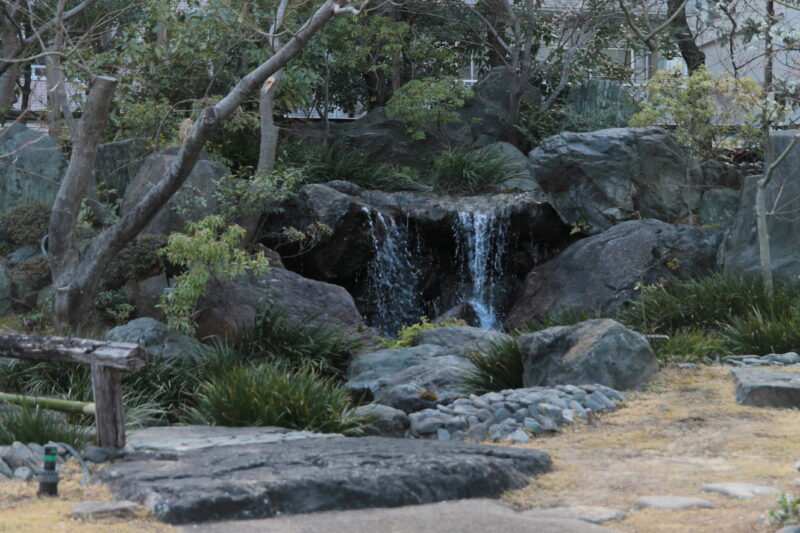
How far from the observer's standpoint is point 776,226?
12555 mm

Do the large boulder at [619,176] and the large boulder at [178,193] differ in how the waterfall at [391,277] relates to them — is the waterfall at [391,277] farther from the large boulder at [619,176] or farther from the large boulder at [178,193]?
the large boulder at [178,193]

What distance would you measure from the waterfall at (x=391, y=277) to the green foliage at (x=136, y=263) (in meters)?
4.07

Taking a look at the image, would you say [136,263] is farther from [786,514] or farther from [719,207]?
[786,514]

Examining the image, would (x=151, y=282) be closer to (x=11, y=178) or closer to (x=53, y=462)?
(x=11, y=178)

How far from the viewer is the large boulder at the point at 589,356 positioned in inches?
333

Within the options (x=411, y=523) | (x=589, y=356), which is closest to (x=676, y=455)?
(x=589, y=356)

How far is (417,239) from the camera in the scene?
1574 centimetres

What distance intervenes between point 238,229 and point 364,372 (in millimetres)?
2229

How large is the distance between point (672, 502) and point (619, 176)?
35.2 ft

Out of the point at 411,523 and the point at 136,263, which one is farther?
the point at 136,263

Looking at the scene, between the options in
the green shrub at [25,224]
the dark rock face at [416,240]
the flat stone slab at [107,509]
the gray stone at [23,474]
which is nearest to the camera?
the flat stone slab at [107,509]

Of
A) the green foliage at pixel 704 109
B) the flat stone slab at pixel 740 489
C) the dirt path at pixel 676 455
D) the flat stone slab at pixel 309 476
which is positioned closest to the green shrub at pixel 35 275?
the flat stone slab at pixel 309 476

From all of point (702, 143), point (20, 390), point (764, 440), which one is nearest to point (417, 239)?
point (702, 143)

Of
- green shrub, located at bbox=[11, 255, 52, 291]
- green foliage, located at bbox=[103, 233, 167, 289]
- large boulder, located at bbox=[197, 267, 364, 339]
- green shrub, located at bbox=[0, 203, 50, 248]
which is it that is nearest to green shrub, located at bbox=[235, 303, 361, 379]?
large boulder, located at bbox=[197, 267, 364, 339]
